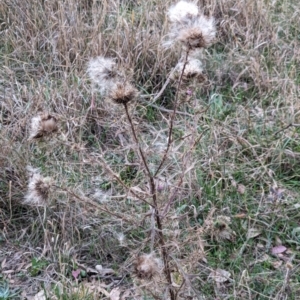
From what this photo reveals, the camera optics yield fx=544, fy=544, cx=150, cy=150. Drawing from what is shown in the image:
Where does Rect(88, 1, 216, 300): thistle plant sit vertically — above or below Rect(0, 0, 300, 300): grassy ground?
above

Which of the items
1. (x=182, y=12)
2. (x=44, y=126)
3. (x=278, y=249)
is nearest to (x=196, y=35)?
(x=182, y=12)

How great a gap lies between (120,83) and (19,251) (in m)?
1.31

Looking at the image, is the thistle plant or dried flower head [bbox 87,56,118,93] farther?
dried flower head [bbox 87,56,118,93]

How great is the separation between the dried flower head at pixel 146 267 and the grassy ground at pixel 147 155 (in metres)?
0.20

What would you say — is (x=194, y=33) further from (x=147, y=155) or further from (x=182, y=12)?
(x=147, y=155)

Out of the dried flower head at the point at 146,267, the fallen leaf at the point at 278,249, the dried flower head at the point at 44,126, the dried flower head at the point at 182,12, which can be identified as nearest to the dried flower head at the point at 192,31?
the dried flower head at the point at 182,12

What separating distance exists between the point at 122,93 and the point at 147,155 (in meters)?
0.63

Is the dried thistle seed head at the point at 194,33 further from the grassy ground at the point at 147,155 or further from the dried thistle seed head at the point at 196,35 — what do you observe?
the grassy ground at the point at 147,155

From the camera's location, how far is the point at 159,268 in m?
1.52

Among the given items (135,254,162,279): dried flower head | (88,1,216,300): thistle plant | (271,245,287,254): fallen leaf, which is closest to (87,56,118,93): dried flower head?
(88,1,216,300): thistle plant

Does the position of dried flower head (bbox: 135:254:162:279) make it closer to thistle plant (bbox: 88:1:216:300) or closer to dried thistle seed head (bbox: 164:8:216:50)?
thistle plant (bbox: 88:1:216:300)

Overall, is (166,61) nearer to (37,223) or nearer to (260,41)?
(260,41)

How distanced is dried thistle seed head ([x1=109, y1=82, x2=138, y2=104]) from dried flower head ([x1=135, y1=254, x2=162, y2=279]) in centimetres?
44

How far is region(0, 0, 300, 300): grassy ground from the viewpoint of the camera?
7.23ft
